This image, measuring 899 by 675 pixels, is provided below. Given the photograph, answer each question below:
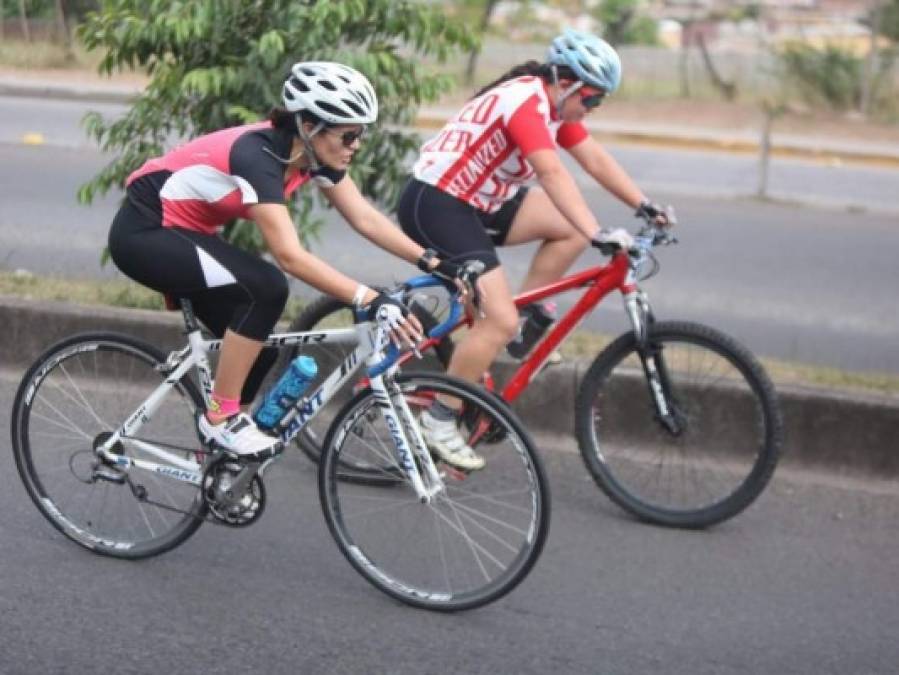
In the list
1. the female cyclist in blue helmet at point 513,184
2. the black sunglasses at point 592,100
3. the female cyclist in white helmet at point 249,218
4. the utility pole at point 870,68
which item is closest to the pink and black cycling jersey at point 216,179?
the female cyclist in white helmet at point 249,218

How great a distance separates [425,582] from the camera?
16.8 ft

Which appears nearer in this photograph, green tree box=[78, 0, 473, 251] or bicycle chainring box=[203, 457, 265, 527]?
bicycle chainring box=[203, 457, 265, 527]

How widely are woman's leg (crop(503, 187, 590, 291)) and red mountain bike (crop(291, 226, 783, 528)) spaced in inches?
9.6

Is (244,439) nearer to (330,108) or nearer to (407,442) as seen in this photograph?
(407,442)

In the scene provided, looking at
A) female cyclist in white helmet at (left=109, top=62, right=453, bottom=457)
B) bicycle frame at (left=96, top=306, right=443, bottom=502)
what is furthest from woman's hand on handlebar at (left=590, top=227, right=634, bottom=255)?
bicycle frame at (left=96, top=306, right=443, bottom=502)

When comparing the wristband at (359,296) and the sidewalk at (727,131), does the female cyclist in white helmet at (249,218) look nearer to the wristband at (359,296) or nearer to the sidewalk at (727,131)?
the wristband at (359,296)

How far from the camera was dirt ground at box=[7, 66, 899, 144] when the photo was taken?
22766mm

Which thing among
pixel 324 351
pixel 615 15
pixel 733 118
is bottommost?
pixel 615 15

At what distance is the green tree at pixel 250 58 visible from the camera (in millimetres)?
7426

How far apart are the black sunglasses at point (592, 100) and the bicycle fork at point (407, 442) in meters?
1.53

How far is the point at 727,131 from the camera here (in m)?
22.5

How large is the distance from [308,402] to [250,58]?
2.84 metres

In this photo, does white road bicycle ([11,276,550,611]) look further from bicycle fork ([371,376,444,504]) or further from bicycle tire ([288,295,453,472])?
bicycle tire ([288,295,453,472])

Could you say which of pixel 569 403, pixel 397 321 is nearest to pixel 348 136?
pixel 397 321
